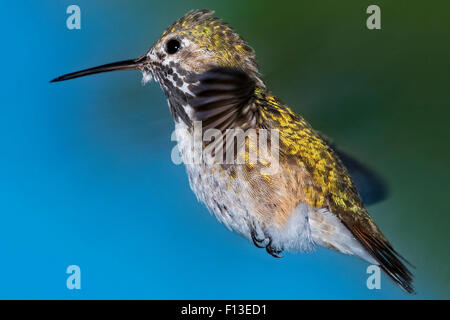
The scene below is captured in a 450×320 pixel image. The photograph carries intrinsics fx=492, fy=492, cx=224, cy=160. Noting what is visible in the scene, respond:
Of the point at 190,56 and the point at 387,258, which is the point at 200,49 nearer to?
the point at 190,56

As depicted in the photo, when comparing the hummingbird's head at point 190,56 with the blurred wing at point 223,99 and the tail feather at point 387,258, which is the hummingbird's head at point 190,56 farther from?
the tail feather at point 387,258

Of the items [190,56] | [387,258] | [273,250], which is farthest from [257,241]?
[190,56]

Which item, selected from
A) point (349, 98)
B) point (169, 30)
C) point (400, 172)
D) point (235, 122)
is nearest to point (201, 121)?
point (235, 122)

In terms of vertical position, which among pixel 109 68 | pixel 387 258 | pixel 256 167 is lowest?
pixel 387 258

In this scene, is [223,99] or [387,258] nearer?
[223,99]

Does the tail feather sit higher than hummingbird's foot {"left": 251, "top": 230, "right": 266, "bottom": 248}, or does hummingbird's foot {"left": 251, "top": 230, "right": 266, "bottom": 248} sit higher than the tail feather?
hummingbird's foot {"left": 251, "top": 230, "right": 266, "bottom": 248}

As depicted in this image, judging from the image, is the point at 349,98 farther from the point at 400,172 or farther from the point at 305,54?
the point at 400,172

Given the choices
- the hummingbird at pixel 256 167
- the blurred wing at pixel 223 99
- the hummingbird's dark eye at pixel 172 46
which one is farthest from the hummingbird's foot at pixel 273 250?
the hummingbird's dark eye at pixel 172 46

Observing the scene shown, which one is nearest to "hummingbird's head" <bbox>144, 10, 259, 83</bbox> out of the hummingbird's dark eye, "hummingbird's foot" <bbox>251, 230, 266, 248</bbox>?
the hummingbird's dark eye

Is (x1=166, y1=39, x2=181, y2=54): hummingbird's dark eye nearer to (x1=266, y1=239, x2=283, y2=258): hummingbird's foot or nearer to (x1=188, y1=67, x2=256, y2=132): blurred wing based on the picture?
(x1=188, y1=67, x2=256, y2=132): blurred wing
